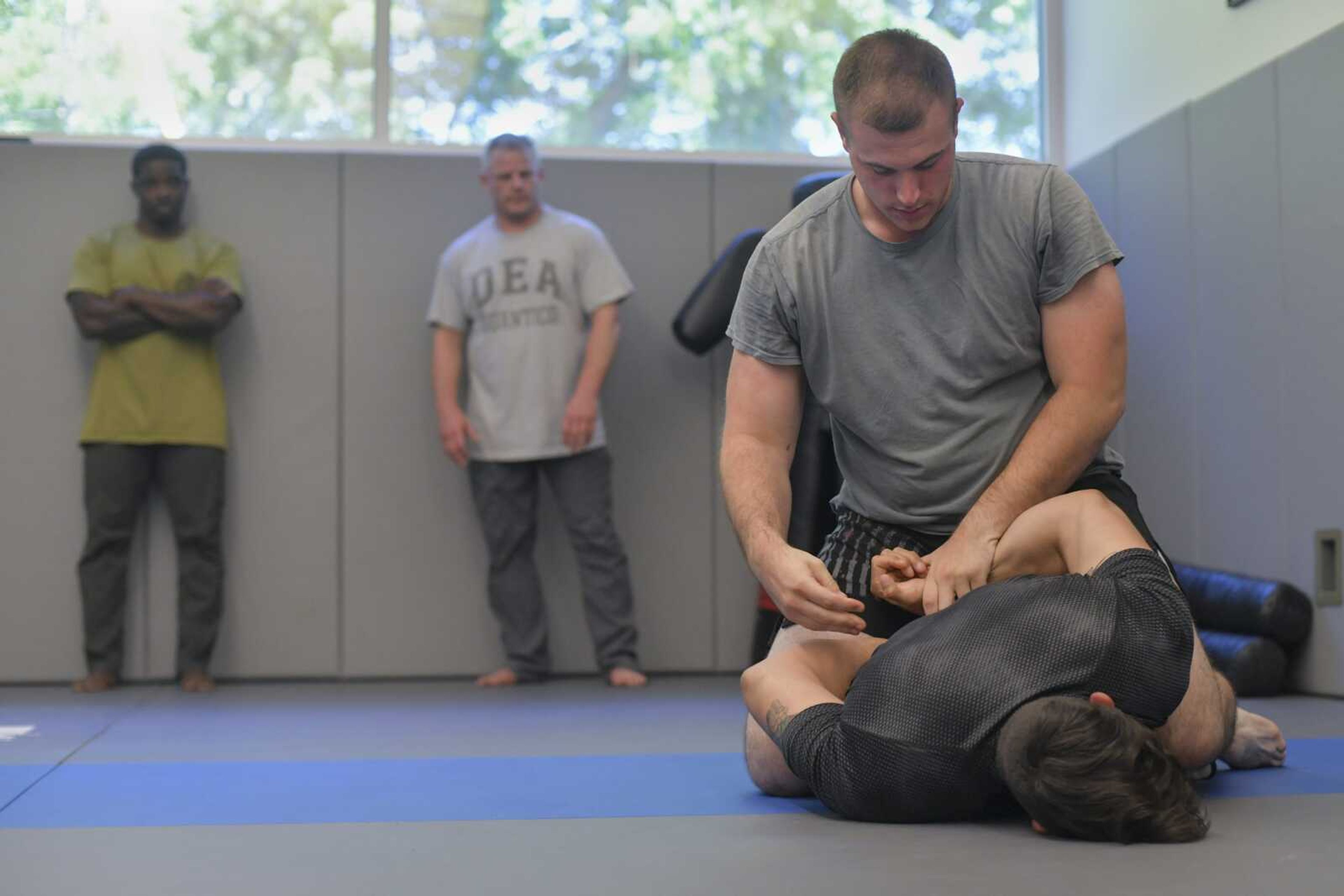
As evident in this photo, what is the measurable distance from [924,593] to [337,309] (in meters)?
3.15

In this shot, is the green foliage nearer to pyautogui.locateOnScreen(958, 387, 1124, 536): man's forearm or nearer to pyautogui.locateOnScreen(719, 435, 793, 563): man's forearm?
pyautogui.locateOnScreen(719, 435, 793, 563): man's forearm

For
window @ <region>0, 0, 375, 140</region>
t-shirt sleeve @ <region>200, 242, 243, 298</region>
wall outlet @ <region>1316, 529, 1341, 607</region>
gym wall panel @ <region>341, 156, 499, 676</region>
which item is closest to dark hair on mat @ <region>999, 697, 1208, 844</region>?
wall outlet @ <region>1316, 529, 1341, 607</region>

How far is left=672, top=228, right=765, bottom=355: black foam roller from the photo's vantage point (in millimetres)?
4691

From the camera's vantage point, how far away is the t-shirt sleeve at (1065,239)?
242 centimetres

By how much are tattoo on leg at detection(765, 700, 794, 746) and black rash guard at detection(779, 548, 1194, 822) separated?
3cm

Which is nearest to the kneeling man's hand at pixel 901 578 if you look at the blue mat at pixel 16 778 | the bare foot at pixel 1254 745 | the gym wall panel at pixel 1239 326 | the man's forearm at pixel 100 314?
the bare foot at pixel 1254 745

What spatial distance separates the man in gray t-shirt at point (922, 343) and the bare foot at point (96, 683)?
114 inches

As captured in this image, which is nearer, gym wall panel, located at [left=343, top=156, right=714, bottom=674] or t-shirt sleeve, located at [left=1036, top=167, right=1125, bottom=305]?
t-shirt sleeve, located at [left=1036, top=167, right=1125, bottom=305]

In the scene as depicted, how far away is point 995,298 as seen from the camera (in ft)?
8.23

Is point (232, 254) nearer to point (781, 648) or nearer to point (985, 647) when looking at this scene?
point (781, 648)

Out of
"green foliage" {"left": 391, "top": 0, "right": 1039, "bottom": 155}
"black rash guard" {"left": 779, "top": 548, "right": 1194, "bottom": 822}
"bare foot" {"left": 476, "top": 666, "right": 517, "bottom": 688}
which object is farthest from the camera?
"green foliage" {"left": 391, "top": 0, "right": 1039, "bottom": 155}

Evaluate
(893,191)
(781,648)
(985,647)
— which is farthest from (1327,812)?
(893,191)

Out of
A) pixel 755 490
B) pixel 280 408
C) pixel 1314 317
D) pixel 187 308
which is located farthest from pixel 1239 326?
pixel 187 308

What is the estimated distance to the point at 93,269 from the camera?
4.71 m
